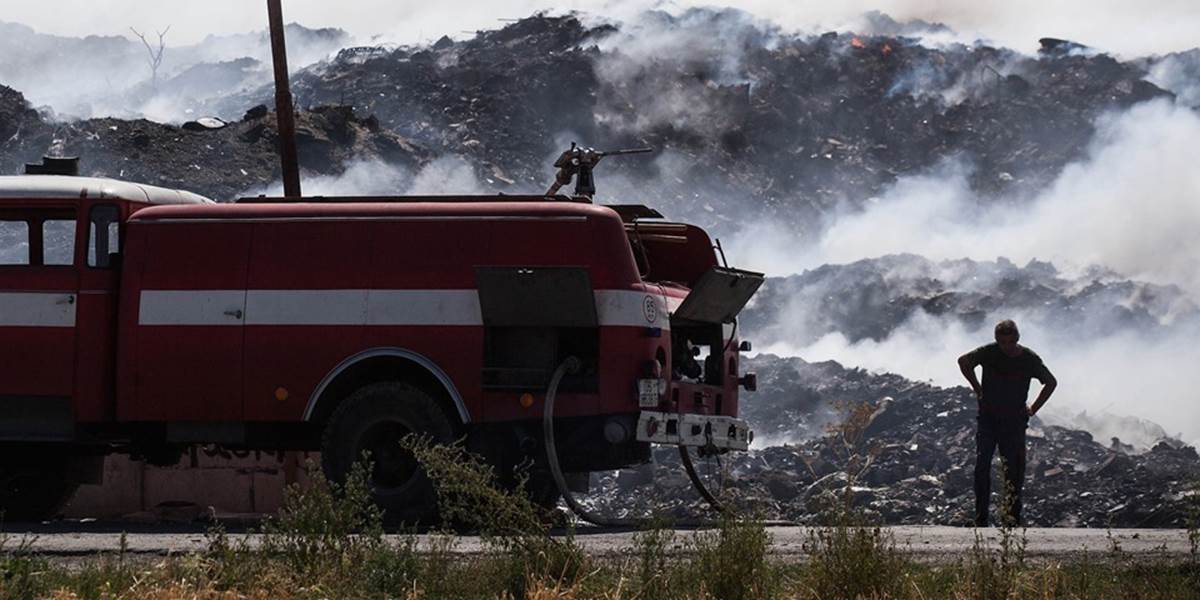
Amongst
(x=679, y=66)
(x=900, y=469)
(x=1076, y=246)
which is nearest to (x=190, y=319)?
(x=900, y=469)

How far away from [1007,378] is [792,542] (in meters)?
3.65

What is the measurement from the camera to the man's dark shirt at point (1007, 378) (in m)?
14.7

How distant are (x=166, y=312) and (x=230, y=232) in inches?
28.5

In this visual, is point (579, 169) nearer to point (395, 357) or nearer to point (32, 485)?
point (395, 357)

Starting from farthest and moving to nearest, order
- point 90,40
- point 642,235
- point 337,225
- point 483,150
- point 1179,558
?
point 90,40, point 483,150, point 642,235, point 337,225, point 1179,558

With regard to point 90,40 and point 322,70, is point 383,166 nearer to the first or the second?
point 322,70

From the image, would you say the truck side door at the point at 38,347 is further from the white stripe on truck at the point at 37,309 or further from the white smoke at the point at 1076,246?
the white smoke at the point at 1076,246

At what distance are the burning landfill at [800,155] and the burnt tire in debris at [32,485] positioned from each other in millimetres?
9271

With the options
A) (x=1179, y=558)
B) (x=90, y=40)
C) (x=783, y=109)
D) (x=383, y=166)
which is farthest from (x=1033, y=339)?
(x=90, y=40)

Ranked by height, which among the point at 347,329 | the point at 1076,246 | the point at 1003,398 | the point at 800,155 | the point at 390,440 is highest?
the point at 800,155

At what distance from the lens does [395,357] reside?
13141mm

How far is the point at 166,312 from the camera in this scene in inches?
528

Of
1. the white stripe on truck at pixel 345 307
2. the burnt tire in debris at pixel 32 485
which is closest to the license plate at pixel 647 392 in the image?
the white stripe on truck at pixel 345 307

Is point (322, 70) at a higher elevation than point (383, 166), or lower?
higher
